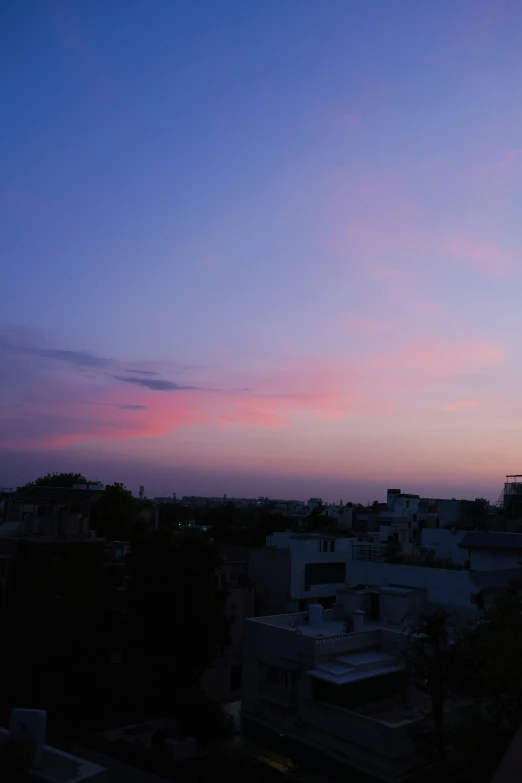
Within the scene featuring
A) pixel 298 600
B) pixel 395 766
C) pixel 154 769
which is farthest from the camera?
pixel 298 600

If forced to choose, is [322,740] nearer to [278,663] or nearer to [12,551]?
[278,663]

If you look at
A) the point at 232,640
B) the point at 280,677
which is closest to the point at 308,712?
the point at 280,677

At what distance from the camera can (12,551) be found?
2062 centimetres

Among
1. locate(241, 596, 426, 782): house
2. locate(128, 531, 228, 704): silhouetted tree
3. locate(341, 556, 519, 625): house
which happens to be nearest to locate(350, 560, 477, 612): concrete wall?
locate(341, 556, 519, 625): house

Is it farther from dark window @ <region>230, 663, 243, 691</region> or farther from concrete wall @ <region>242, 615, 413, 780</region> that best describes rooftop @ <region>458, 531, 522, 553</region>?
dark window @ <region>230, 663, 243, 691</region>

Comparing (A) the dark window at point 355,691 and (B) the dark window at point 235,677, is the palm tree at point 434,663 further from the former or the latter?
(B) the dark window at point 235,677

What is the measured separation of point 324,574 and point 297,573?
1941 mm

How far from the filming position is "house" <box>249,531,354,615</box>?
28.4 metres

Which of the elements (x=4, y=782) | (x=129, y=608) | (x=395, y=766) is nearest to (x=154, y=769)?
(x=129, y=608)

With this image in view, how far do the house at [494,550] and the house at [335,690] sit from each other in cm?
626

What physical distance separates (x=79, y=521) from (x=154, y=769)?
9600mm

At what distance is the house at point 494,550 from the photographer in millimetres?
24297

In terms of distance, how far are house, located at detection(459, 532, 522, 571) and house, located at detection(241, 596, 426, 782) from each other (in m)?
6.26

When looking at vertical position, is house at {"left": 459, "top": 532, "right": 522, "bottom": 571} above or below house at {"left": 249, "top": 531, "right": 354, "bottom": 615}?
above
